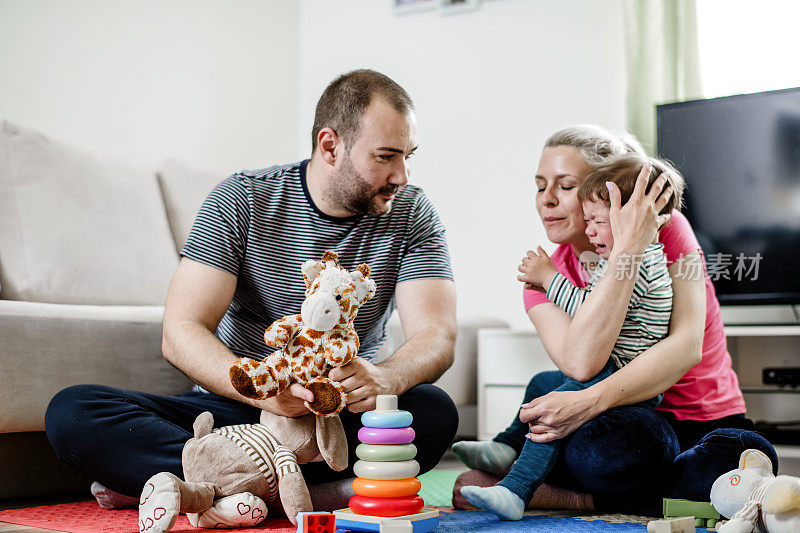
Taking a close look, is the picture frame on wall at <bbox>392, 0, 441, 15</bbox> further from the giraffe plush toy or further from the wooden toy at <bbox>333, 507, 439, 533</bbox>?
the wooden toy at <bbox>333, 507, 439, 533</bbox>

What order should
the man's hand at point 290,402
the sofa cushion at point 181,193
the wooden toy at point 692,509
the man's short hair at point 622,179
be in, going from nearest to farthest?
the man's hand at point 290,402 → the wooden toy at point 692,509 → the man's short hair at point 622,179 → the sofa cushion at point 181,193

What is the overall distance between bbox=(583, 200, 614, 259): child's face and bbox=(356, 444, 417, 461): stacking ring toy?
1.84 feet

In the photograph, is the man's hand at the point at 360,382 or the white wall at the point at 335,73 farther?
the white wall at the point at 335,73

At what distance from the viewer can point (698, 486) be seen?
1.32 meters

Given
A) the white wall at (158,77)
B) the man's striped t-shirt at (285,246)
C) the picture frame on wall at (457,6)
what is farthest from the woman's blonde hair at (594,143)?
the picture frame on wall at (457,6)

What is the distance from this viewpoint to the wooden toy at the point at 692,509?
1.29 metres

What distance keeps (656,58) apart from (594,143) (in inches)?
53.8

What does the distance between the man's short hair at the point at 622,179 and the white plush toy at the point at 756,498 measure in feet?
1.58

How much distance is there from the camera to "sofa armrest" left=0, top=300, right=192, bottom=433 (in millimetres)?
1515

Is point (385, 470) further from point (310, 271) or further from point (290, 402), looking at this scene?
point (310, 271)

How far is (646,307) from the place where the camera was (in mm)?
1408

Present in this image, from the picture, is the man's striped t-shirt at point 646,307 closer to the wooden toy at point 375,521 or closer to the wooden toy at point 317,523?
the wooden toy at point 375,521

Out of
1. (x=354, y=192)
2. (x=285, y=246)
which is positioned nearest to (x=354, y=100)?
(x=354, y=192)

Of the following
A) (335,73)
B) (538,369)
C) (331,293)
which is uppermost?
(335,73)
